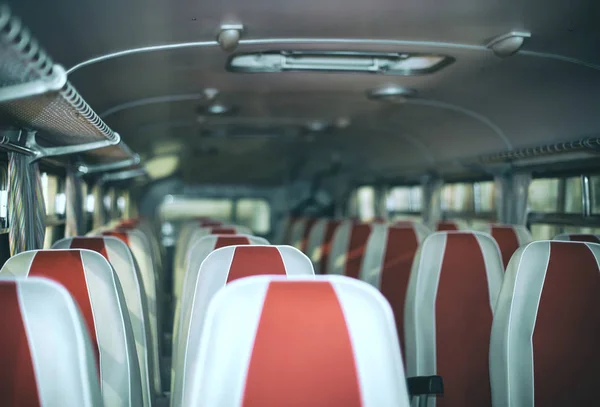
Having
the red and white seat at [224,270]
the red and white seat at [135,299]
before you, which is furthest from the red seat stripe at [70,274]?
the red and white seat at [135,299]

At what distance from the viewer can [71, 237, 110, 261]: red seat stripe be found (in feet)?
9.84

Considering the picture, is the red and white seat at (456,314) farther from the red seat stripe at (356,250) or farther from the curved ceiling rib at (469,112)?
the curved ceiling rib at (469,112)

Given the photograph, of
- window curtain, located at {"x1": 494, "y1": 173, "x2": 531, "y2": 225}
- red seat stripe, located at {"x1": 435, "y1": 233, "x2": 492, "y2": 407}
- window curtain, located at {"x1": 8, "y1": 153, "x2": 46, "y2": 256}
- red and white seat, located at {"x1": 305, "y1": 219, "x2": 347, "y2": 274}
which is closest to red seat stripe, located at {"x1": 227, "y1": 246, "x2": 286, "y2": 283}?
red seat stripe, located at {"x1": 435, "y1": 233, "x2": 492, "y2": 407}

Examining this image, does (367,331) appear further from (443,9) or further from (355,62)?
(355,62)

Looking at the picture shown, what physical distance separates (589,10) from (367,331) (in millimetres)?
2162

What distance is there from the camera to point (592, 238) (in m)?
3.12

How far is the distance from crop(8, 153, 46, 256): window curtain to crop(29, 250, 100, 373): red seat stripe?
1.39 m

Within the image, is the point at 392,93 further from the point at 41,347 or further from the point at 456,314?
the point at 41,347

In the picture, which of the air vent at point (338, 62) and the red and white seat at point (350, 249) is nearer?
the air vent at point (338, 62)

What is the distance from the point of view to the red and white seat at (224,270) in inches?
81.4

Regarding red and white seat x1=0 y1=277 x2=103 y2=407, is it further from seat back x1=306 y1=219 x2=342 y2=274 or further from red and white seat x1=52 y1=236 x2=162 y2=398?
seat back x1=306 y1=219 x2=342 y2=274

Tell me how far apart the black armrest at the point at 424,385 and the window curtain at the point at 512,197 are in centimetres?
341

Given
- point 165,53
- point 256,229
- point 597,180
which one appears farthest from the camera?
point 256,229

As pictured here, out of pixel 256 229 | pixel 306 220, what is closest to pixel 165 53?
pixel 306 220
